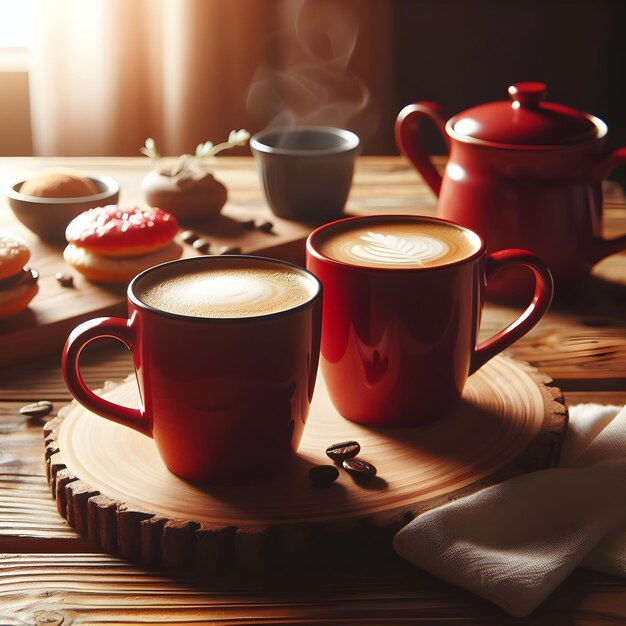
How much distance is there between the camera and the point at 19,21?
9.59 feet

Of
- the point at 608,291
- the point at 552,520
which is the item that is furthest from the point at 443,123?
the point at 552,520

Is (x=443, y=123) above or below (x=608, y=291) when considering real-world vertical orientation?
above

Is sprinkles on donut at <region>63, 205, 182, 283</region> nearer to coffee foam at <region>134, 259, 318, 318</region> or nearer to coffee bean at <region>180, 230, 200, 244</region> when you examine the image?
coffee bean at <region>180, 230, 200, 244</region>

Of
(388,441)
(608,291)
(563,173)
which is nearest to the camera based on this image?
(388,441)

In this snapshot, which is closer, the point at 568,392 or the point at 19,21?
the point at 568,392

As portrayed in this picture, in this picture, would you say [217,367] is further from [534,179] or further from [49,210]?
[49,210]

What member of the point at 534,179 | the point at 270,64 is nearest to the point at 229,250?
the point at 534,179

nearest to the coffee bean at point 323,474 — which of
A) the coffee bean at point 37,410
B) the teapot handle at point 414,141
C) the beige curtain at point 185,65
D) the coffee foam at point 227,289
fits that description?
the coffee foam at point 227,289

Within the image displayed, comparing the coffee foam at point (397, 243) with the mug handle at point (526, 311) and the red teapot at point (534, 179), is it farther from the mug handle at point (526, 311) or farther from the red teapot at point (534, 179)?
the red teapot at point (534, 179)

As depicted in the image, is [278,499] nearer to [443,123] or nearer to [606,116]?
[443,123]

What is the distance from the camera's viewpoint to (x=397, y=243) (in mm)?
Answer: 867

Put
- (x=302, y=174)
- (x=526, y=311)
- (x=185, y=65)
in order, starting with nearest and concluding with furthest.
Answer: (x=526, y=311) < (x=302, y=174) < (x=185, y=65)

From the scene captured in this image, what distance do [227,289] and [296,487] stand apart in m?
0.17

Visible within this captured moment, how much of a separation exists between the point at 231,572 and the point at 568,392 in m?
0.46
